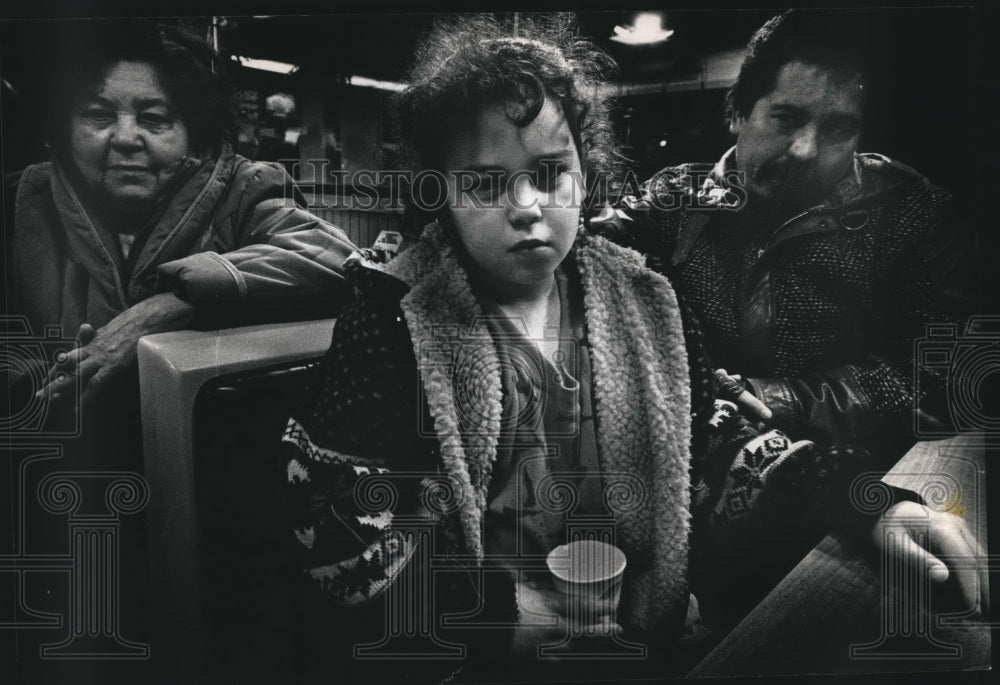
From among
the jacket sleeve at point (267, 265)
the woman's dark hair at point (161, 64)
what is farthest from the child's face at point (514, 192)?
the woman's dark hair at point (161, 64)

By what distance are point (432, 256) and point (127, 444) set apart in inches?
42.6

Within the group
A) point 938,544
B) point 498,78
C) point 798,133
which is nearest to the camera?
point 498,78

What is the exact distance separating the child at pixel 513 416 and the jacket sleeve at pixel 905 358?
0.16m

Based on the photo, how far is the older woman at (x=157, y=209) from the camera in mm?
2227

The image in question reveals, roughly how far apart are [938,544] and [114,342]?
8.75 feet

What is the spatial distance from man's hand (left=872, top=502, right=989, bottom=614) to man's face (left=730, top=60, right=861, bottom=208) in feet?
3.47

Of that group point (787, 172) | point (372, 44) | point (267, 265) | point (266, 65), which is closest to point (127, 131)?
point (266, 65)

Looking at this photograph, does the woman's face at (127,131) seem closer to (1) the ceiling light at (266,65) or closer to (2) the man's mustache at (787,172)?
(1) the ceiling light at (266,65)

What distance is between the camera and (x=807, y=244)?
2.35 m

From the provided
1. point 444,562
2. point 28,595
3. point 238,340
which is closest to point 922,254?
point 444,562

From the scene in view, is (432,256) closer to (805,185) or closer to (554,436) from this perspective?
(554,436)

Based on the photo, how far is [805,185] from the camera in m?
2.33

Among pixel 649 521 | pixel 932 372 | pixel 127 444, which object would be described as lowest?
pixel 649 521

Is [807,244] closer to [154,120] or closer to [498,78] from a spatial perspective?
[498,78]
